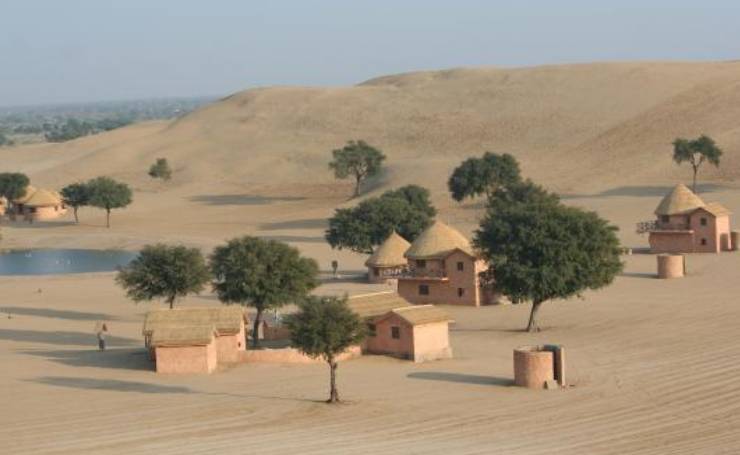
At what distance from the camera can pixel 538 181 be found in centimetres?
9644

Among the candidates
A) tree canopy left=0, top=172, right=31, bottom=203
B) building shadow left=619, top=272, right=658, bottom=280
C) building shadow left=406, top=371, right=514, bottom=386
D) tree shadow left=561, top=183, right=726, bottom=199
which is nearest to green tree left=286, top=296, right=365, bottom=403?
building shadow left=406, top=371, right=514, bottom=386

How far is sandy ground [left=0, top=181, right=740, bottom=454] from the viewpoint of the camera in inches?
1112

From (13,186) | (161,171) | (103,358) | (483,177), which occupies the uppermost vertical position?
(161,171)

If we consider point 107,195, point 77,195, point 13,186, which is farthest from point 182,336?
point 13,186

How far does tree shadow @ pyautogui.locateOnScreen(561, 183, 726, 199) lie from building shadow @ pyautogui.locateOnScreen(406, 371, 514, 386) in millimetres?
49788

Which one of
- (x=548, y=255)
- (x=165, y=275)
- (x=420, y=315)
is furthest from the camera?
(x=165, y=275)

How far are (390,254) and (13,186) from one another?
49846mm

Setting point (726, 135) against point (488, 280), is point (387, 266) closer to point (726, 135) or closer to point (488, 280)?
point (488, 280)

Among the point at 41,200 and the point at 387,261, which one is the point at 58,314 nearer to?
the point at 387,261

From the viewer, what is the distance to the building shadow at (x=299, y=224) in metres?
85.1

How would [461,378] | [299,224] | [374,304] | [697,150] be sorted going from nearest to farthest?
[461,378] < [374,304] < [697,150] < [299,224]

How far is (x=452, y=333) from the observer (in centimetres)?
4522

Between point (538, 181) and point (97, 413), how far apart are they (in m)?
67.8

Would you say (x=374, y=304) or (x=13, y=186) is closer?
(x=374, y=304)
